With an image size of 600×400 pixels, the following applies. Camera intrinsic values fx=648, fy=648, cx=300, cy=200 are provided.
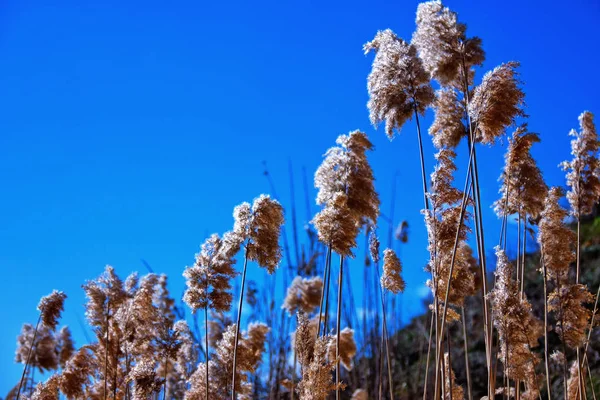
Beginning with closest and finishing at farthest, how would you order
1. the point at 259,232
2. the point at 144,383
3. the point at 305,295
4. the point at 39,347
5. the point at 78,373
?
the point at 144,383
the point at 259,232
the point at 78,373
the point at 305,295
the point at 39,347

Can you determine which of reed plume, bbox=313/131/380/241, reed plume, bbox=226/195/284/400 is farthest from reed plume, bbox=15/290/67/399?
reed plume, bbox=313/131/380/241

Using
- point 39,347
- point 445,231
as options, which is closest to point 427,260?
point 445,231

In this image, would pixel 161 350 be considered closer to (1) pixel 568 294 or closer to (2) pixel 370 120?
(2) pixel 370 120

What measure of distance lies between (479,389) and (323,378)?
6.87 m

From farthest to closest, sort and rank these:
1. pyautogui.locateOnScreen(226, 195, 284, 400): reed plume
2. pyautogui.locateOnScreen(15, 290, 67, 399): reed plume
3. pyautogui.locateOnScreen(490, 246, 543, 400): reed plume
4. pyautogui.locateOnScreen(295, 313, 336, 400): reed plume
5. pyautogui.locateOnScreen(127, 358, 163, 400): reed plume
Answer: pyautogui.locateOnScreen(15, 290, 67, 399): reed plume < pyautogui.locateOnScreen(226, 195, 284, 400): reed plume < pyautogui.locateOnScreen(127, 358, 163, 400): reed plume < pyautogui.locateOnScreen(490, 246, 543, 400): reed plume < pyautogui.locateOnScreen(295, 313, 336, 400): reed plume

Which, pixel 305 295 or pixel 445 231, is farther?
pixel 305 295

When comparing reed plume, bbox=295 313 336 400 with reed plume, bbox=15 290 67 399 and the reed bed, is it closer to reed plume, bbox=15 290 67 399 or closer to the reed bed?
the reed bed

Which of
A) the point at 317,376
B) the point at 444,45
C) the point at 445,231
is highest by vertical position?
the point at 444,45

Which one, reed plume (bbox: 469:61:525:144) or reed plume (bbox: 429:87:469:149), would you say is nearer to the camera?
reed plume (bbox: 469:61:525:144)

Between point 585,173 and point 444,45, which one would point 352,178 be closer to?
point 444,45

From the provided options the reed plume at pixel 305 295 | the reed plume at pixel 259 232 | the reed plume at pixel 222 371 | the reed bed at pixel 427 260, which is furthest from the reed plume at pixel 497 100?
the reed plume at pixel 305 295

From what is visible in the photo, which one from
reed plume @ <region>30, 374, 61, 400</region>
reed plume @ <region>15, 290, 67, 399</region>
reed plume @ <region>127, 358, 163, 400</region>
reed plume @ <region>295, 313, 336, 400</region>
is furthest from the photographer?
reed plume @ <region>15, 290, 67, 399</region>

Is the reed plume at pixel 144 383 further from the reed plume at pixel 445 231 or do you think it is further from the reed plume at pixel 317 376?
the reed plume at pixel 445 231

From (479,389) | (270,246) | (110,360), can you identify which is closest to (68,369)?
(110,360)
